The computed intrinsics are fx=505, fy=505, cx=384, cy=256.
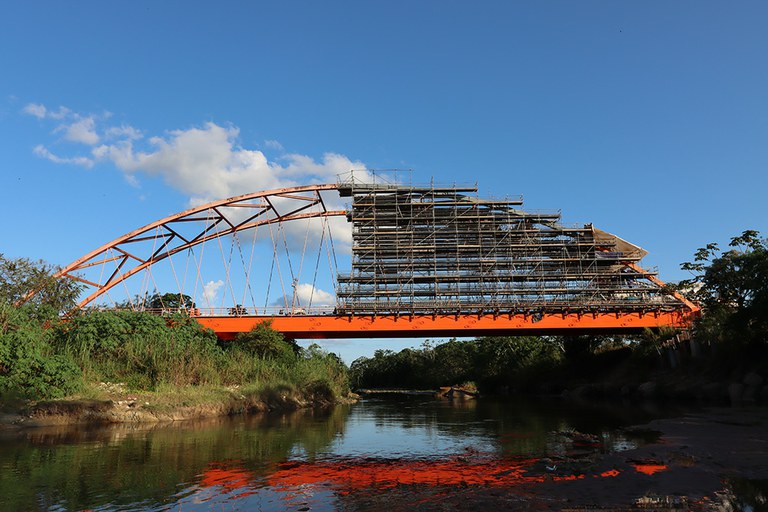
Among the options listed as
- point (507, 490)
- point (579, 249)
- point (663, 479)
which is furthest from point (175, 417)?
point (579, 249)

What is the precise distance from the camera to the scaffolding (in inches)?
2584

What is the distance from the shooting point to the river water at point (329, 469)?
11.3 metres

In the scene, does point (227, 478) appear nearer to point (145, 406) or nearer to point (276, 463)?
point (276, 463)

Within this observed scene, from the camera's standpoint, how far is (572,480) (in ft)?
42.1

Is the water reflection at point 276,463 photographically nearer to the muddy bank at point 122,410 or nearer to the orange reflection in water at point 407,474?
the orange reflection in water at point 407,474

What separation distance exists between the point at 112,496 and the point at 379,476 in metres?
6.83

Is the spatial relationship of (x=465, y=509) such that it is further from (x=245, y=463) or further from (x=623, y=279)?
(x=623, y=279)

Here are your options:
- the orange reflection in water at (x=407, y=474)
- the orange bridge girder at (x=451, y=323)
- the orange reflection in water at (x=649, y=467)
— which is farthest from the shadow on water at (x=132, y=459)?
the orange bridge girder at (x=451, y=323)

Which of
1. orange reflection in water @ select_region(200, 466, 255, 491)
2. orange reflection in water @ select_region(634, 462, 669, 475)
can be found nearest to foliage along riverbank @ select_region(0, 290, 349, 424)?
orange reflection in water @ select_region(200, 466, 255, 491)

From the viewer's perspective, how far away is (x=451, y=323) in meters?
57.2

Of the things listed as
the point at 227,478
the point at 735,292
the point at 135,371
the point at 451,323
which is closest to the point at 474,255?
the point at 451,323

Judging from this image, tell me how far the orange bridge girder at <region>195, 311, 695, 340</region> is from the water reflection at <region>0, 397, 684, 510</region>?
28.7 metres

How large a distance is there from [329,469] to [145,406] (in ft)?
66.3

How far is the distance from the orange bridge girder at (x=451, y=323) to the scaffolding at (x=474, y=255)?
3.38 metres
